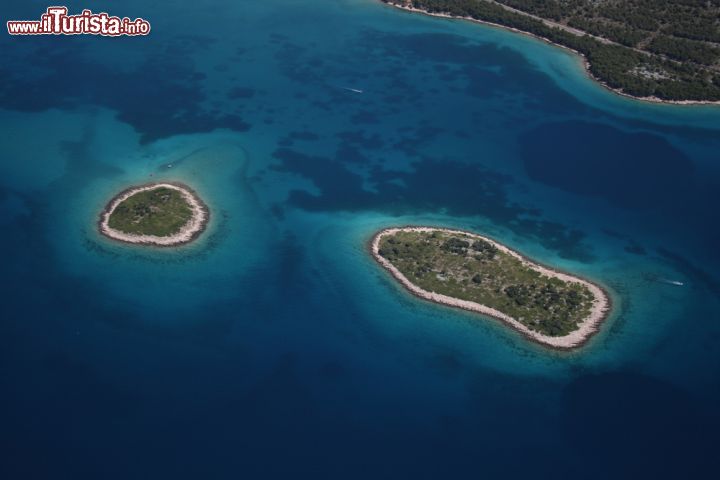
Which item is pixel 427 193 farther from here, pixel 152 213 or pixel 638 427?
pixel 638 427

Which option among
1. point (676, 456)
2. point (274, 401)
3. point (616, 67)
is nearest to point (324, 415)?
point (274, 401)

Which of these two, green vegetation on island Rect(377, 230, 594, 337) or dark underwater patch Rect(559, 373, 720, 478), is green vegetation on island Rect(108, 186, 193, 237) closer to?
green vegetation on island Rect(377, 230, 594, 337)

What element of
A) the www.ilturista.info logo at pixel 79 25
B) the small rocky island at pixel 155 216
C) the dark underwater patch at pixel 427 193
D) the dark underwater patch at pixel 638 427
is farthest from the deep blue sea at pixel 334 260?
the www.ilturista.info logo at pixel 79 25

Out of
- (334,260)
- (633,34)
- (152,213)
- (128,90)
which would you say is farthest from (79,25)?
(633,34)

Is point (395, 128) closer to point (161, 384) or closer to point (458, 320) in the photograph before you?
point (458, 320)

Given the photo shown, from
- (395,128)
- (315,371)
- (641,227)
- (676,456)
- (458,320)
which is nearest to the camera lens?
(676,456)

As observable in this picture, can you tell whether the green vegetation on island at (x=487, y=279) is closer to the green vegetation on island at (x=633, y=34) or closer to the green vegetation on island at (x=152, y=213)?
the green vegetation on island at (x=152, y=213)
